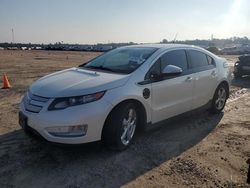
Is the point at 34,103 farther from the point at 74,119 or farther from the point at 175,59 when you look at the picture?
the point at 175,59

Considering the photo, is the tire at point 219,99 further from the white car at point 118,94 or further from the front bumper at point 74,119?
the front bumper at point 74,119

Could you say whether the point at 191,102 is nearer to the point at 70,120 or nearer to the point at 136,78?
the point at 136,78

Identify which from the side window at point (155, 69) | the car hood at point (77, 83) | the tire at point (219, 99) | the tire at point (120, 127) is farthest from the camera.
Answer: the tire at point (219, 99)

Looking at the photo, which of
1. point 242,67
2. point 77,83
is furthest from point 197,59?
point 242,67

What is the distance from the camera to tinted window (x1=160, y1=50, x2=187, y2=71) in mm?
5610

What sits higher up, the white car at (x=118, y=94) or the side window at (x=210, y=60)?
the side window at (x=210, y=60)

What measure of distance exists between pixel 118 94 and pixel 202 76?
2478 mm

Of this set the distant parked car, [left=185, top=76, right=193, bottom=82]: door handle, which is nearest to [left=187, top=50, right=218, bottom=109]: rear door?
[left=185, top=76, right=193, bottom=82]: door handle

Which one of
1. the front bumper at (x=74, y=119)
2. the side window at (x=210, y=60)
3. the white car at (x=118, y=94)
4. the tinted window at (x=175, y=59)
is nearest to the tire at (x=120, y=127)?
the white car at (x=118, y=94)

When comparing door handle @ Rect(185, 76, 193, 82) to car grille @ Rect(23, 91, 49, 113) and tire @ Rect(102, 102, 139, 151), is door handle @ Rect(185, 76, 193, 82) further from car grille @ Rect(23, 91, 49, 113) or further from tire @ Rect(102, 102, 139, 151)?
car grille @ Rect(23, 91, 49, 113)

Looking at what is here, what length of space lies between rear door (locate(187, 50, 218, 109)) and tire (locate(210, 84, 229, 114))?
0.24 metres

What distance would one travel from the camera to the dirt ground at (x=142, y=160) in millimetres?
4094

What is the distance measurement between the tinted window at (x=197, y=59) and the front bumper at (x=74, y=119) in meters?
2.52

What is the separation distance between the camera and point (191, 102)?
6.23 meters
